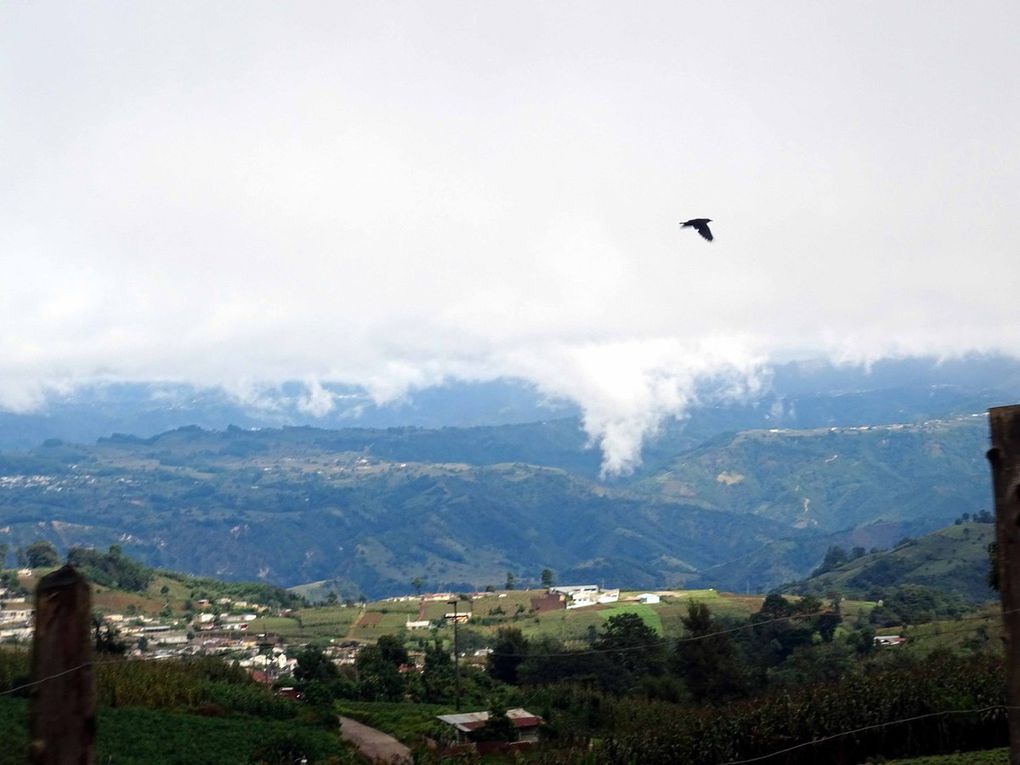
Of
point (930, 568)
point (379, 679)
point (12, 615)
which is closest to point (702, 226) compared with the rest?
point (379, 679)

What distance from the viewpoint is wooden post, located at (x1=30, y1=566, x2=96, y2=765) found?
237 inches

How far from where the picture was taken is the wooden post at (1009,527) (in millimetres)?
6586

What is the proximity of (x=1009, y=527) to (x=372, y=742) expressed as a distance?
21.4 metres

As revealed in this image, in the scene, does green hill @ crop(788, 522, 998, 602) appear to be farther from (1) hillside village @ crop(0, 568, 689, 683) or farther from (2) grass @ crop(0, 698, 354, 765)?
(2) grass @ crop(0, 698, 354, 765)

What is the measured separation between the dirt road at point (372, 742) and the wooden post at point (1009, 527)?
17.1 metres

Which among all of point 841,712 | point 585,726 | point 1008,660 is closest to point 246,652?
point 585,726

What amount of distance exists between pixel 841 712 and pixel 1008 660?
11919mm

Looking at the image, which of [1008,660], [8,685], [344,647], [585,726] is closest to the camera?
[1008,660]

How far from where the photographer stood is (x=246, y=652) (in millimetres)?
60438

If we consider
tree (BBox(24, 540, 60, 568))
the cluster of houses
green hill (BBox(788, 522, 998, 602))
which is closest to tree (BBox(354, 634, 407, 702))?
the cluster of houses

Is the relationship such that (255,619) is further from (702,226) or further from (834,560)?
(834,560)

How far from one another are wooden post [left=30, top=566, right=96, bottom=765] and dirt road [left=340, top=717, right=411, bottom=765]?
16533 mm

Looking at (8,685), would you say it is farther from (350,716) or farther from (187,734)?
(350,716)

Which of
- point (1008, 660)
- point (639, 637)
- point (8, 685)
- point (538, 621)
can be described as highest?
point (1008, 660)
